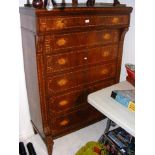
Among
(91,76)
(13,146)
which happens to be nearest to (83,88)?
(91,76)

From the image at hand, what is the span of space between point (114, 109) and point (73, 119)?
57 centimetres

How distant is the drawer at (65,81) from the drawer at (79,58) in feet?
0.23

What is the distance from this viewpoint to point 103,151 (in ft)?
5.29

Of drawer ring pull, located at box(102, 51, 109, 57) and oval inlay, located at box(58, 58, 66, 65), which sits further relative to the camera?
drawer ring pull, located at box(102, 51, 109, 57)

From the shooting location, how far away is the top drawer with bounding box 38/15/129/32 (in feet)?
4.21

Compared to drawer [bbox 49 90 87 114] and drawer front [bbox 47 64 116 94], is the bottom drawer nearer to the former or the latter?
drawer [bbox 49 90 87 114]

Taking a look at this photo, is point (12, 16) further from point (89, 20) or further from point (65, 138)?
point (65, 138)

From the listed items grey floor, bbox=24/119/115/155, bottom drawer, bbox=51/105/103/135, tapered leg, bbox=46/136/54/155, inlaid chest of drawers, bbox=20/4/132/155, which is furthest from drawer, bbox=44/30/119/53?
grey floor, bbox=24/119/115/155

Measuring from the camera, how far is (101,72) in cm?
181

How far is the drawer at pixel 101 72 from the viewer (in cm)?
175

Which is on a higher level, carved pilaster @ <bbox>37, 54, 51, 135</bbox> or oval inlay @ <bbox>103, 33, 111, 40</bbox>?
oval inlay @ <bbox>103, 33, 111, 40</bbox>
